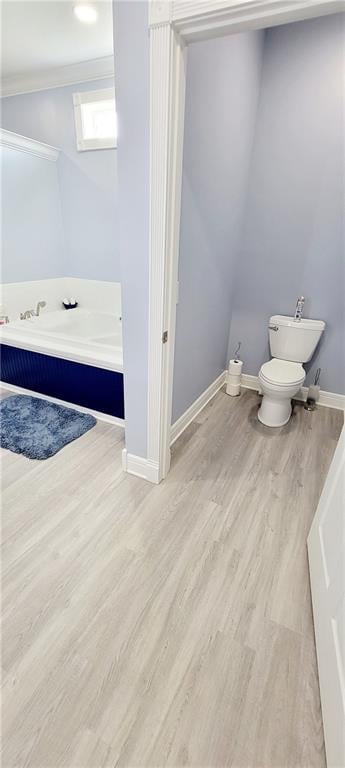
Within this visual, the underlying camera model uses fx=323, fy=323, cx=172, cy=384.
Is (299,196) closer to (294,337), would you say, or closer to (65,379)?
(294,337)

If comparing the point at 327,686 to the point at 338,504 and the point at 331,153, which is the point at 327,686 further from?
the point at 331,153

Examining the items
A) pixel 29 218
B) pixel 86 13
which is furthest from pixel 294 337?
pixel 29 218

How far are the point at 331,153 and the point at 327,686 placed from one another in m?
2.78

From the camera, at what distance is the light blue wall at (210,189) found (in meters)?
1.55

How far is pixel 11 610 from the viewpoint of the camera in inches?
46.3

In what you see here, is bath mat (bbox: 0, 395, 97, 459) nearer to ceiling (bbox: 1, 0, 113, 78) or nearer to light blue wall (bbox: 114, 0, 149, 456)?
light blue wall (bbox: 114, 0, 149, 456)

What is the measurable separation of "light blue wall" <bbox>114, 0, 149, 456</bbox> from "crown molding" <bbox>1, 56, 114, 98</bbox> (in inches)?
76.7

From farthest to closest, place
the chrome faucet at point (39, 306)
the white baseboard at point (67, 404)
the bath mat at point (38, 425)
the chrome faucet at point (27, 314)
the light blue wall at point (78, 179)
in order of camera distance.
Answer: the chrome faucet at point (39, 306) → the chrome faucet at point (27, 314) → the light blue wall at point (78, 179) → the white baseboard at point (67, 404) → the bath mat at point (38, 425)

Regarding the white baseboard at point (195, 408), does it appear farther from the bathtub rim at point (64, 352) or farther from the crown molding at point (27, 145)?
the crown molding at point (27, 145)

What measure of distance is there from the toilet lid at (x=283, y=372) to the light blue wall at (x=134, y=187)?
1012mm

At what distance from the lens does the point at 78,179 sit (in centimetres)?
307

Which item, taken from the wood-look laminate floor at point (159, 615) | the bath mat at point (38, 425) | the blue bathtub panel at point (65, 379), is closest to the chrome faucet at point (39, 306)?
the blue bathtub panel at point (65, 379)

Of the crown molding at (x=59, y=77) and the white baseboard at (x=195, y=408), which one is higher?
the crown molding at (x=59, y=77)

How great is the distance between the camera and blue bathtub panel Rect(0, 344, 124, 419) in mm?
2178
